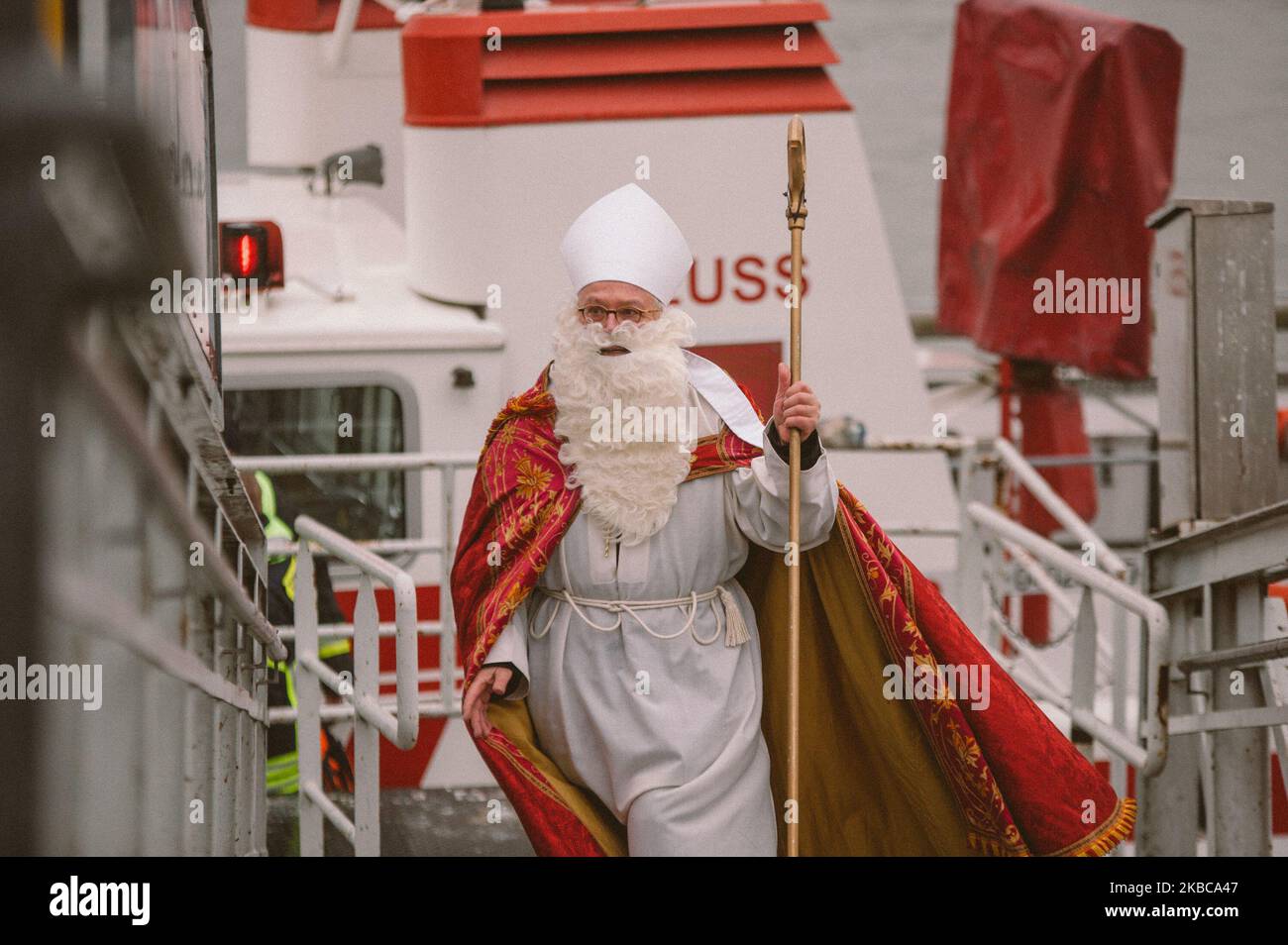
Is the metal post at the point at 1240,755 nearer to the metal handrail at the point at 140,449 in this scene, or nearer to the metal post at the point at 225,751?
the metal post at the point at 225,751

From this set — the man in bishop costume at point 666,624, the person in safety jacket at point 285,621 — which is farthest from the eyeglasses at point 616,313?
the person in safety jacket at point 285,621

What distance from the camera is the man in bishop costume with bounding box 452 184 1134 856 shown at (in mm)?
3127

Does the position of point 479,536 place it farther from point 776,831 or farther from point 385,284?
point 385,284

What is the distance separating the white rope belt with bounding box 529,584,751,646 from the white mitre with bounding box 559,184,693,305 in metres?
0.58

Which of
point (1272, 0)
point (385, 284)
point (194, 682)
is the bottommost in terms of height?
point (194, 682)

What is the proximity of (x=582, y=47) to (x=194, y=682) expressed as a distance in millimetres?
4069

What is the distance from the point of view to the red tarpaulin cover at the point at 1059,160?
799 cm

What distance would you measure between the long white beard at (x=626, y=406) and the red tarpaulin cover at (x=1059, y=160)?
5302 mm
